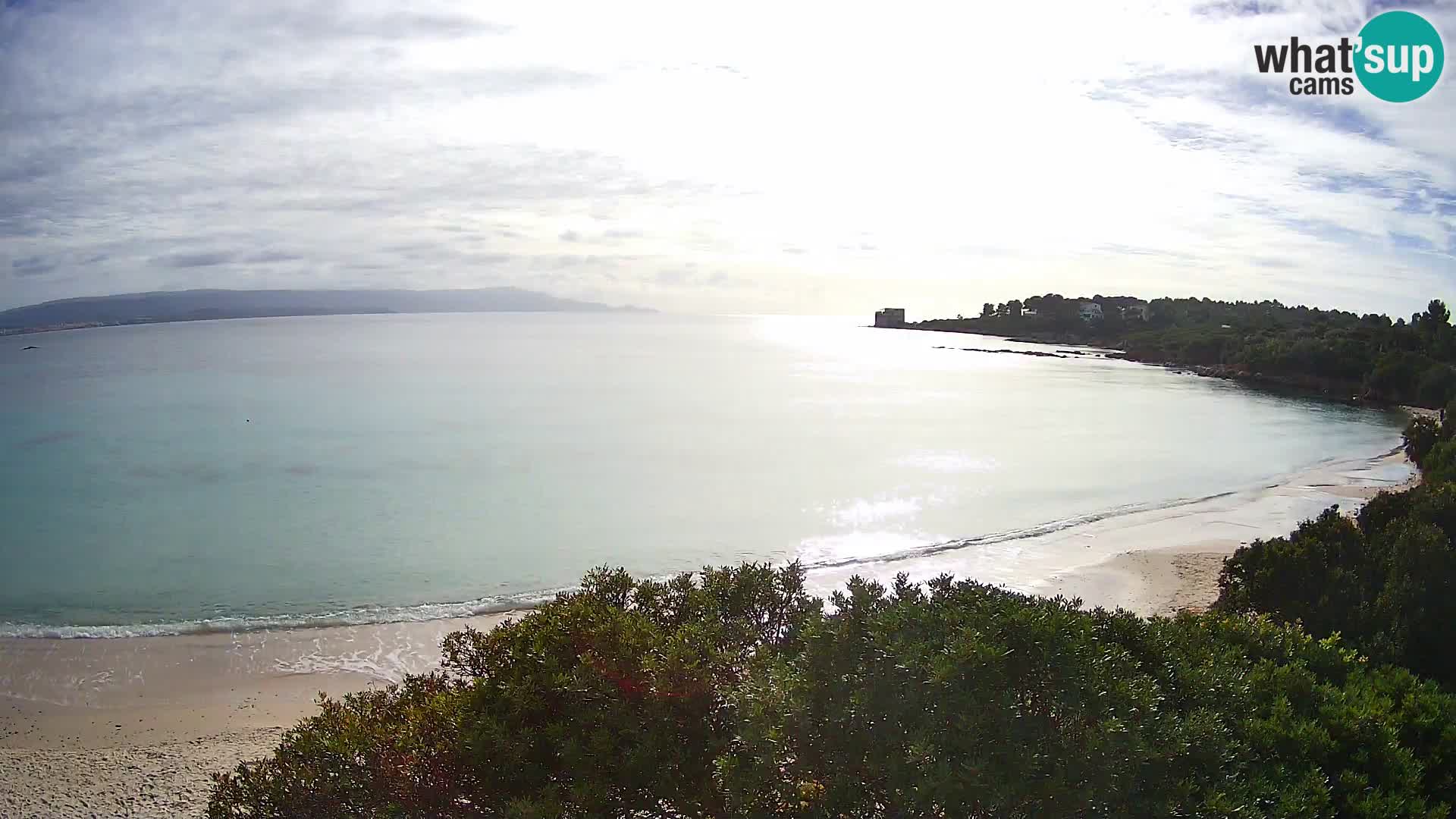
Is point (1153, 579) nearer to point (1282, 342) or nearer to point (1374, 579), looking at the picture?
point (1374, 579)

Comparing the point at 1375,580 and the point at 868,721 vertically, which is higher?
the point at 868,721

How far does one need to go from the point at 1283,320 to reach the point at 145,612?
104 meters

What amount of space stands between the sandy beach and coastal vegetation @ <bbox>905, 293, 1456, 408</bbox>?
42.3 meters

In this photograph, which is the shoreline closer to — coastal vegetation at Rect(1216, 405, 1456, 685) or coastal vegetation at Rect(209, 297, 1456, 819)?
coastal vegetation at Rect(1216, 405, 1456, 685)

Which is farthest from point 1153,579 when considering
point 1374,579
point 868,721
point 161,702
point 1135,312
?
point 1135,312

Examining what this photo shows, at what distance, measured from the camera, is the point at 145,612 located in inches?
577

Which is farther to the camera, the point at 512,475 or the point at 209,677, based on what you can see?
the point at 512,475

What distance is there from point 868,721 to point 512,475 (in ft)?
81.0

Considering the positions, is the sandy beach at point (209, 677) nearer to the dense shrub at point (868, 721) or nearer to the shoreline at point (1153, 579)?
the shoreline at point (1153, 579)

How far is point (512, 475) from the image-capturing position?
27672mm

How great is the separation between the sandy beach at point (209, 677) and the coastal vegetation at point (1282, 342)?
139ft

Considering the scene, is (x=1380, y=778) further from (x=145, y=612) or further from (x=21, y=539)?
(x=21, y=539)

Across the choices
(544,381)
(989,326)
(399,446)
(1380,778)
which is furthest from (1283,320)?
(1380,778)

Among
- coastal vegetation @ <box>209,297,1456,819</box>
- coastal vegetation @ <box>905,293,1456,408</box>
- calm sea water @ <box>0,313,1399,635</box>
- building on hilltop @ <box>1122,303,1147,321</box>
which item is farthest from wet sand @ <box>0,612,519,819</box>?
building on hilltop @ <box>1122,303,1147,321</box>
